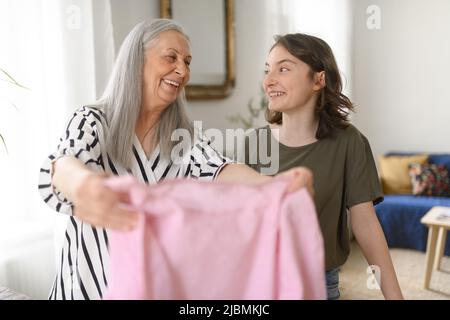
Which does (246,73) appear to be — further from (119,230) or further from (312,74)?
(119,230)

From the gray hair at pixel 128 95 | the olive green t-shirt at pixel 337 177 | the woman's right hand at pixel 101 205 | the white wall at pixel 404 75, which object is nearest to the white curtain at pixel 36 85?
the gray hair at pixel 128 95

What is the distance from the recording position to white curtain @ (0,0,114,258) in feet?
5.62

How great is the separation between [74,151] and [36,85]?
3.51ft

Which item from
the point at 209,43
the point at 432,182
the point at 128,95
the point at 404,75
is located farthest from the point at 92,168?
the point at 404,75

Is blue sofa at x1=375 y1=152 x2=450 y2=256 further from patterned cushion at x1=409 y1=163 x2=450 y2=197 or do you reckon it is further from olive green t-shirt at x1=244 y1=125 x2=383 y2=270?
olive green t-shirt at x1=244 y1=125 x2=383 y2=270

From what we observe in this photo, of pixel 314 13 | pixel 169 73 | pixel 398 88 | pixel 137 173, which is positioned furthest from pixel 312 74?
pixel 398 88

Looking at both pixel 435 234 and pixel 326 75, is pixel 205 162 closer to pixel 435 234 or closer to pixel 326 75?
pixel 326 75

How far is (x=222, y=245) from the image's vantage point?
668 mm

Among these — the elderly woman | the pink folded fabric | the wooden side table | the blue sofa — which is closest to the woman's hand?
the pink folded fabric

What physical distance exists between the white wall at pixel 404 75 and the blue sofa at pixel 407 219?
1.00 metres

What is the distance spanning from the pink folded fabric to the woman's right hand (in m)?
0.02

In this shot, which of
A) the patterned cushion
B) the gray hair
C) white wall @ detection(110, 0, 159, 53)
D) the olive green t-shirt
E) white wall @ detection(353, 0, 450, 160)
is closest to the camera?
the gray hair

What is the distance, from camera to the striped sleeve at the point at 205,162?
102 cm

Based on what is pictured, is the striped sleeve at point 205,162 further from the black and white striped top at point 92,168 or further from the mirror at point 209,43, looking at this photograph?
the mirror at point 209,43
